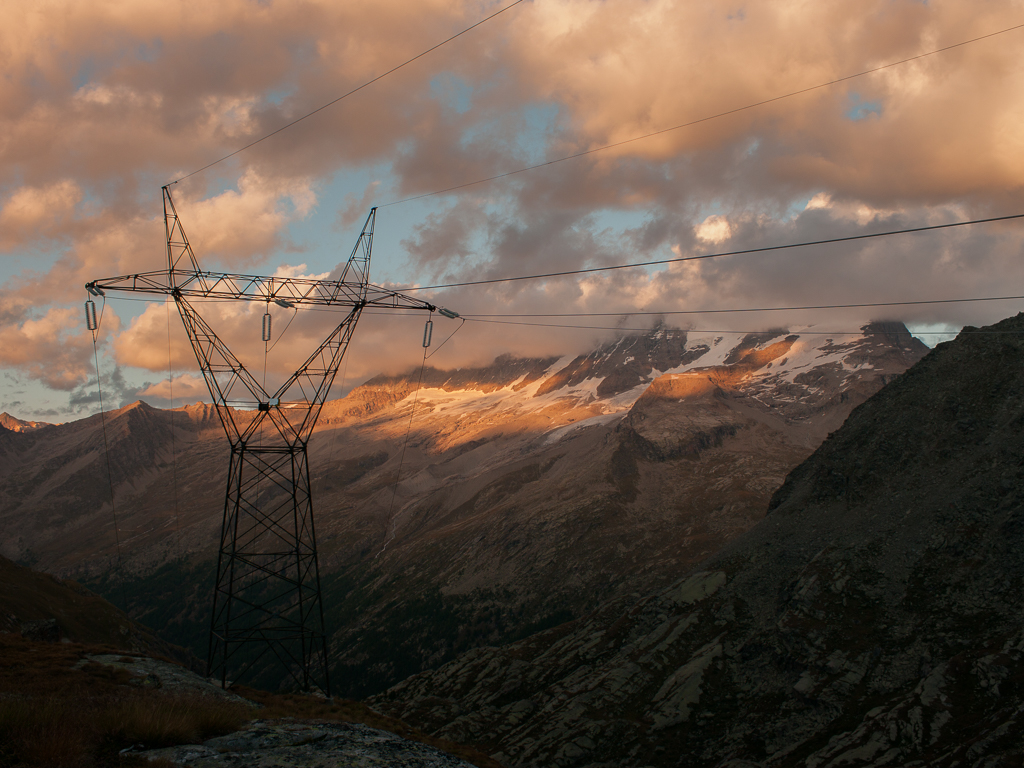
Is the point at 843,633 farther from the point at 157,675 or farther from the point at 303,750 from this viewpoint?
the point at 303,750

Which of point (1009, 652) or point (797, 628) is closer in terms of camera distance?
point (1009, 652)

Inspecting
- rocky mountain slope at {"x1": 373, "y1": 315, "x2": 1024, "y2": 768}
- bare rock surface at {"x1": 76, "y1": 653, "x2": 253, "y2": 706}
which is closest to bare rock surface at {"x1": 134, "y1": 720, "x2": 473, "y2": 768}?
bare rock surface at {"x1": 76, "y1": 653, "x2": 253, "y2": 706}

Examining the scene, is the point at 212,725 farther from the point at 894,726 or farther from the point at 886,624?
the point at 886,624

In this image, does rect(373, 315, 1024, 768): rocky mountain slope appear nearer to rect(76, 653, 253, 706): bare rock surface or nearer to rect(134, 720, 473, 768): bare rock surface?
rect(134, 720, 473, 768): bare rock surface

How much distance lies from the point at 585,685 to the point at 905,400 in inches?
2776

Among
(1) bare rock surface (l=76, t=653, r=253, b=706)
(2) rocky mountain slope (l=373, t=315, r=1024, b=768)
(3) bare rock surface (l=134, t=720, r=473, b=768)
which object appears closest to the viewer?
(3) bare rock surface (l=134, t=720, r=473, b=768)

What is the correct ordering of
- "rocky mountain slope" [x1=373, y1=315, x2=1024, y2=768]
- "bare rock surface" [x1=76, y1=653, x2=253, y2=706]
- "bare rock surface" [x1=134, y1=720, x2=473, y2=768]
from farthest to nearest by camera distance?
"rocky mountain slope" [x1=373, y1=315, x2=1024, y2=768]
"bare rock surface" [x1=76, y1=653, x2=253, y2=706]
"bare rock surface" [x1=134, y1=720, x2=473, y2=768]

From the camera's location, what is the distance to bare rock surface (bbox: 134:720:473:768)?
54.6ft

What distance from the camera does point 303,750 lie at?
725 inches

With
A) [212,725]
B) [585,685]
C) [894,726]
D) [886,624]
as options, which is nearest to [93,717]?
[212,725]

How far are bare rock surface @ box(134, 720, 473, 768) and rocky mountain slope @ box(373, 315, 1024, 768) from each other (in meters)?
44.0

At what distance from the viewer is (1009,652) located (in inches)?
2140

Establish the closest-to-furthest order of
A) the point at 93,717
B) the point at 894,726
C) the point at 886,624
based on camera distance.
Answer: the point at 93,717 → the point at 894,726 → the point at 886,624

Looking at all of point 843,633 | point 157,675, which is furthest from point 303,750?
point 843,633
